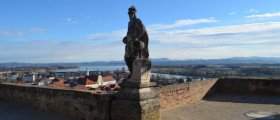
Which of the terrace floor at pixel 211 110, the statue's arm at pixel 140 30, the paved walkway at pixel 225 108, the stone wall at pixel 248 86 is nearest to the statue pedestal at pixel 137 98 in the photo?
the statue's arm at pixel 140 30

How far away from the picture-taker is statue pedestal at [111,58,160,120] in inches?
293

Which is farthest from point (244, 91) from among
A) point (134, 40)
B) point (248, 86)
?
point (134, 40)

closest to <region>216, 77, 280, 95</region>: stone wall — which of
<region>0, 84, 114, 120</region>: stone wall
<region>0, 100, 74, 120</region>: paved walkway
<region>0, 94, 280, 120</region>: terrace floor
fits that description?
<region>0, 94, 280, 120</region>: terrace floor

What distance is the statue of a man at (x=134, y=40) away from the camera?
7.66m

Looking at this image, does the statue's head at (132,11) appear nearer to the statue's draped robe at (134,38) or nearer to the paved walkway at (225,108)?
the statue's draped robe at (134,38)

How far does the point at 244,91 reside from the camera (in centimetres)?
1557

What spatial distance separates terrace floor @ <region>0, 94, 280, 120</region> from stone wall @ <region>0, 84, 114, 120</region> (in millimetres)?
209

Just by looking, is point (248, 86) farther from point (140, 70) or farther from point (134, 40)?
point (134, 40)

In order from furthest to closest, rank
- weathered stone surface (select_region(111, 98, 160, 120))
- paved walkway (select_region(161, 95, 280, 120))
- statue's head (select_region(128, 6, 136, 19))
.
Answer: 1. paved walkway (select_region(161, 95, 280, 120))
2. statue's head (select_region(128, 6, 136, 19))
3. weathered stone surface (select_region(111, 98, 160, 120))

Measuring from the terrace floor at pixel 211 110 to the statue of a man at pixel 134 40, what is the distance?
268 cm

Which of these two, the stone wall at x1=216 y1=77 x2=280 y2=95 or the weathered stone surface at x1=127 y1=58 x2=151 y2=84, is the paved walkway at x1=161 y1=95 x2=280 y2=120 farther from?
the weathered stone surface at x1=127 y1=58 x2=151 y2=84


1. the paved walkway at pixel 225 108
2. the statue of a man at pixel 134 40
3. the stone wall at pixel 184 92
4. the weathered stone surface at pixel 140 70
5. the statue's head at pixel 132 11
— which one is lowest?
the paved walkway at pixel 225 108

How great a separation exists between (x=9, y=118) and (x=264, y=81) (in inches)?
439

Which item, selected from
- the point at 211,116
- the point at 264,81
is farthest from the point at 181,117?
the point at 264,81
